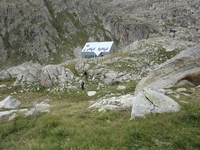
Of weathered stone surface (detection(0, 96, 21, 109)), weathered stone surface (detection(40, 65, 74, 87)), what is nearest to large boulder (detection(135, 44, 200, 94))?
weathered stone surface (detection(0, 96, 21, 109))

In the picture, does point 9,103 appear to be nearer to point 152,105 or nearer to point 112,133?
point 112,133

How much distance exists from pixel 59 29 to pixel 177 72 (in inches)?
5171

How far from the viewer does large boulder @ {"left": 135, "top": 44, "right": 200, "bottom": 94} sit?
51.8 ft

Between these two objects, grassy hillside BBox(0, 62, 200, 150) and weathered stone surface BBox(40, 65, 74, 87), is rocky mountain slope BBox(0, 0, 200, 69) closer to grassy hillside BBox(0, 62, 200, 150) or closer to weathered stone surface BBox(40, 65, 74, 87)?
weathered stone surface BBox(40, 65, 74, 87)

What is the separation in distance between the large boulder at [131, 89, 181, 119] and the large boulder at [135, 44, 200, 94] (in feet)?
22.5

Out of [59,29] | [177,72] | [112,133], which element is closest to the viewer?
[112,133]

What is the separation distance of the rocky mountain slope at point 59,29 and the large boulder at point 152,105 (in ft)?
346

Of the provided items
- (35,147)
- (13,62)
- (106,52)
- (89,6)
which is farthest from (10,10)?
(35,147)

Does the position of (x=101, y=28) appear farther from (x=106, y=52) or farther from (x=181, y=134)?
(x=181, y=134)

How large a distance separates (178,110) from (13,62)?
377 ft

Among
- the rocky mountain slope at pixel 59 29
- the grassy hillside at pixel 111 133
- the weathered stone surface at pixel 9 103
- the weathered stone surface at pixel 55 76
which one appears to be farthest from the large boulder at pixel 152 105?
the rocky mountain slope at pixel 59 29

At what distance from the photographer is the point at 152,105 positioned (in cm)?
896

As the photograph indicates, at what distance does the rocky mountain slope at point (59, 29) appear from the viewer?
115 meters

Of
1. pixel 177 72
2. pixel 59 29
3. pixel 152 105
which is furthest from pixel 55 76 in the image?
pixel 59 29
